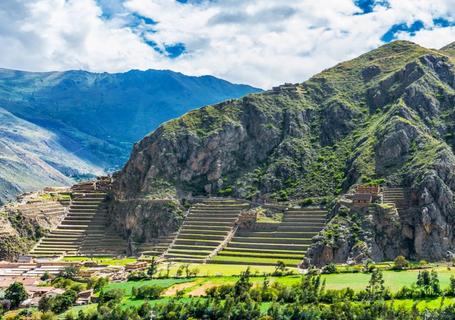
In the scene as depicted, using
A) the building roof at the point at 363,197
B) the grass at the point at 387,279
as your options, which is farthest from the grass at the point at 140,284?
the building roof at the point at 363,197

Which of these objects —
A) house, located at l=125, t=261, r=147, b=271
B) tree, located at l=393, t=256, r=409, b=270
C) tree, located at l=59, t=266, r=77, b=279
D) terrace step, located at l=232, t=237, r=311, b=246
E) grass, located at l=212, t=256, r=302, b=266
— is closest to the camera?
tree, located at l=393, t=256, r=409, b=270

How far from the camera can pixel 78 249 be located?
16088cm

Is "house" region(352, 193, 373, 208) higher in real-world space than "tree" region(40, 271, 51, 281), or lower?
higher

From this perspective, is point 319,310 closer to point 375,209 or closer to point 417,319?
point 417,319

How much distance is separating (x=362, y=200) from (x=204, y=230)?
37.1 metres

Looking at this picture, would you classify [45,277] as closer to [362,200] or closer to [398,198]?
[362,200]

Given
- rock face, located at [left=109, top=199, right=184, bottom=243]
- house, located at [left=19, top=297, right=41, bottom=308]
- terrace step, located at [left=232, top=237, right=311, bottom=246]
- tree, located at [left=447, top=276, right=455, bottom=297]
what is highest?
rock face, located at [left=109, top=199, right=184, bottom=243]

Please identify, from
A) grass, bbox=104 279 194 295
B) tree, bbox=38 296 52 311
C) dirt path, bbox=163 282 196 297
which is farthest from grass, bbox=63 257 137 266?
tree, bbox=38 296 52 311

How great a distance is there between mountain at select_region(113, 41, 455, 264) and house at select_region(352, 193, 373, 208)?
3068mm

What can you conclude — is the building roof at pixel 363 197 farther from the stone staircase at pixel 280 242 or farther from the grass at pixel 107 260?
the grass at pixel 107 260

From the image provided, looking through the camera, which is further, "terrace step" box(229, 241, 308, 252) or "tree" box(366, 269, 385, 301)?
"terrace step" box(229, 241, 308, 252)

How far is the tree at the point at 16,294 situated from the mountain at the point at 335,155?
52707 mm

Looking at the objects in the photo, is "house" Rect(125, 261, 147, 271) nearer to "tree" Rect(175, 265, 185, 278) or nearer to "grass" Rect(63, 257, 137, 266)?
"grass" Rect(63, 257, 137, 266)

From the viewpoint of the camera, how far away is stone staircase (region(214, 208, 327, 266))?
131250 millimetres
